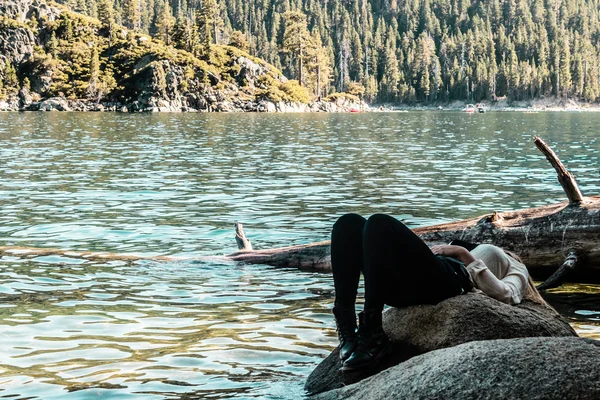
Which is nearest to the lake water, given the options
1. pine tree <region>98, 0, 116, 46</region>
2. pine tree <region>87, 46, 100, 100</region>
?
pine tree <region>87, 46, 100, 100</region>

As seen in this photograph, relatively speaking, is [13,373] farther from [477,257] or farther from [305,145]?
[305,145]

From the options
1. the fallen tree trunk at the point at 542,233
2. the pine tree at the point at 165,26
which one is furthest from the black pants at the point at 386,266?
the pine tree at the point at 165,26

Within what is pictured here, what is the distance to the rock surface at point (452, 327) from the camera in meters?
5.73

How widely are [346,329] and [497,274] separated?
1.54 m

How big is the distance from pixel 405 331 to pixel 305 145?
43016 millimetres

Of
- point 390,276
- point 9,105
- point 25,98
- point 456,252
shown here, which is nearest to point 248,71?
point 25,98

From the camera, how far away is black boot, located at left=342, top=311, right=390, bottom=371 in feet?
18.8

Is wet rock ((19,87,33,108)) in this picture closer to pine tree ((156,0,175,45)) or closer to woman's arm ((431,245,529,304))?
pine tree ((156,0,175,45))

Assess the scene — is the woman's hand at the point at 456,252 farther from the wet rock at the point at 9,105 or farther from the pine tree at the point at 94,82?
the pine tree at the point at 94,82

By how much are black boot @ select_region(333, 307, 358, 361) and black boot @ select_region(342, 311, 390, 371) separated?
65mm

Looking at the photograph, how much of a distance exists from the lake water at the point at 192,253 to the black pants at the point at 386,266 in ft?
4.24

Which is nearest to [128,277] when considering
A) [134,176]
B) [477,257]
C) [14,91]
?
[477,257]

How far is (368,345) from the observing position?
18.9 feet

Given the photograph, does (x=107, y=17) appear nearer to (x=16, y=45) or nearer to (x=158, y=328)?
(x=16, y=45)
